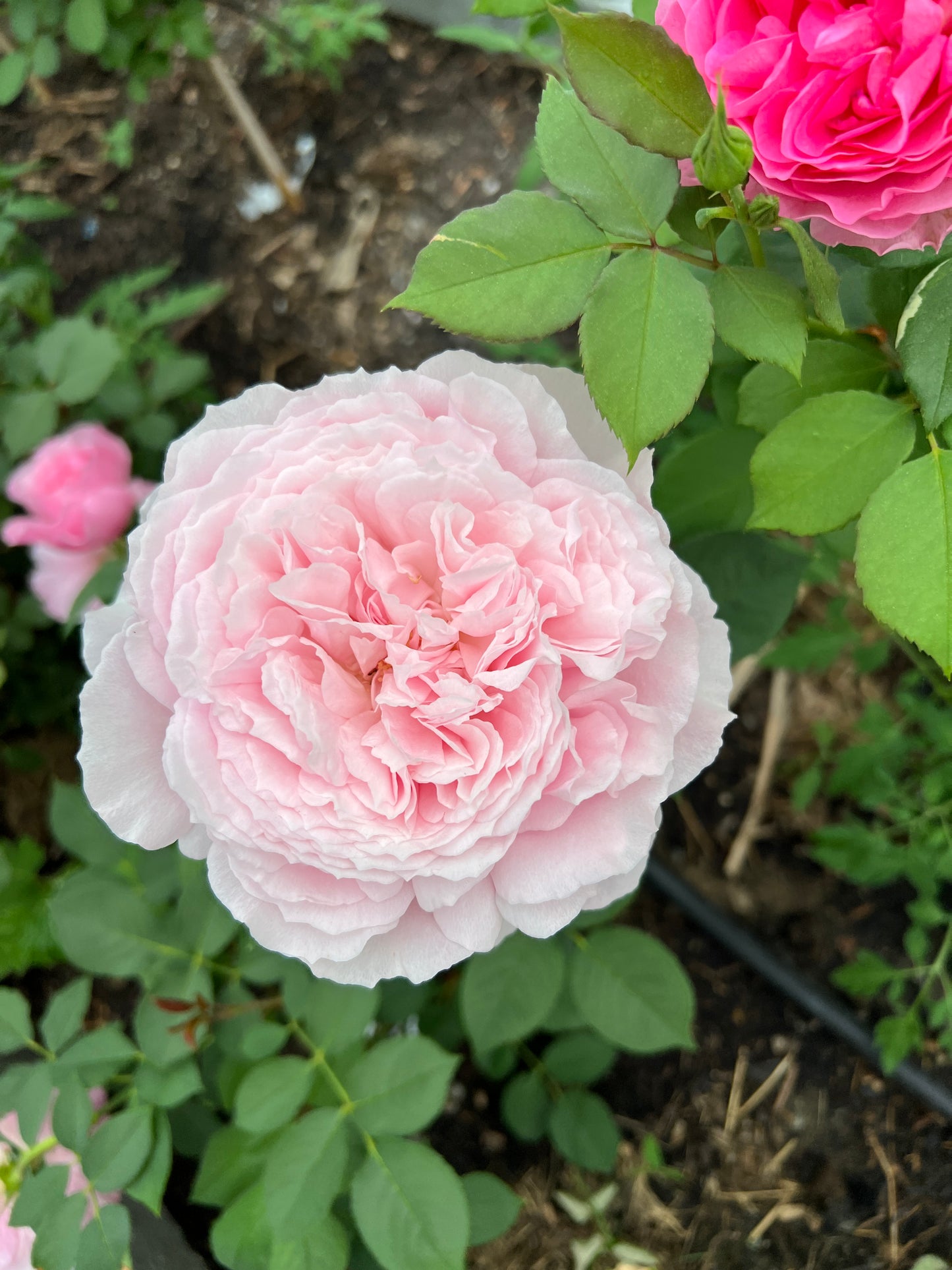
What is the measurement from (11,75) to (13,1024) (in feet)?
3.42

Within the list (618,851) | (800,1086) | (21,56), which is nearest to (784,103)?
(618,851)

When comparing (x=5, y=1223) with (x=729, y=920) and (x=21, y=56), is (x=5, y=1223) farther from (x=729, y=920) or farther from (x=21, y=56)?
(x=21, y=56)

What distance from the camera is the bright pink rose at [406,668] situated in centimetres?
55

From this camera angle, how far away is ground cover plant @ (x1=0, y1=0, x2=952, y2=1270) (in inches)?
21.3

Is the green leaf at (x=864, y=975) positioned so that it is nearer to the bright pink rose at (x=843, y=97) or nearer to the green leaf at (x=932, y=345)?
the green leaf at (x=932, y=345)

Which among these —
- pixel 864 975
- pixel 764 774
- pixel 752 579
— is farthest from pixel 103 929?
pixel 764 774

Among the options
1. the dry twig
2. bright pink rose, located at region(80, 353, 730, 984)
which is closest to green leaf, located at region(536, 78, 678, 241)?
bright pink rose, located at region(80, 353, 730, 984)

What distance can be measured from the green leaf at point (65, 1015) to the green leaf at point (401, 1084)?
9.6 inches

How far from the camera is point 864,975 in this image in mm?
1169

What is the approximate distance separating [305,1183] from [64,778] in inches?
38.0

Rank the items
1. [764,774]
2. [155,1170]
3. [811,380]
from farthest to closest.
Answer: [764,774], [155,1170], [811,380]

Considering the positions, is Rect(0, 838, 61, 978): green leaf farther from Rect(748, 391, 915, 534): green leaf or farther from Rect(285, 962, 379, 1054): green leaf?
Rect(748, 391, 915, 534): green leaf

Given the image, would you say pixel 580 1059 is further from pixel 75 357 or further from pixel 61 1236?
pixel 75 357

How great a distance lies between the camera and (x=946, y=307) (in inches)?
22.7
